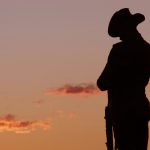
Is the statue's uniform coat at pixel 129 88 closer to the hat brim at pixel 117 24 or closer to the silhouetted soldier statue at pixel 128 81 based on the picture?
the silhouetted soldier statue at pixel 128 81

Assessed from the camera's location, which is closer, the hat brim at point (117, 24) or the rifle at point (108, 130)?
the hat brim at point (117, 24)

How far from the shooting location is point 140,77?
243 inches

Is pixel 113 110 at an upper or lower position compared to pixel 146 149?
upper

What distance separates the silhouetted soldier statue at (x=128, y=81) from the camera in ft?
20.1

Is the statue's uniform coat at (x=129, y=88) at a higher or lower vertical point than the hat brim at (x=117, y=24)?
lower

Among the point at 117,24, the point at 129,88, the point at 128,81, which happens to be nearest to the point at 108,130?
the point at 129,88

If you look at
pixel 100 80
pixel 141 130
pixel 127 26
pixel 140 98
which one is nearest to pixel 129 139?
pixel 141 130

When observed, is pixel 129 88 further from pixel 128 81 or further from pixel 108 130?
pixel 108 130

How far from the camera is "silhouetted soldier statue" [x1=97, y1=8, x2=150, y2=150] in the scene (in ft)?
20.1

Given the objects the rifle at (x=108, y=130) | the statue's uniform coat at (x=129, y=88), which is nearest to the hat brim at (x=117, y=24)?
the statue's uniform coat at (x=129, y=88)

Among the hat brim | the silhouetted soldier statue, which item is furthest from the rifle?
the hat brim

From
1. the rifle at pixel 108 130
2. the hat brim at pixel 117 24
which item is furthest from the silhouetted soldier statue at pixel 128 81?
the rifle at pixel 108 130

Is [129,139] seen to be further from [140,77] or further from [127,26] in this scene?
[127,26]

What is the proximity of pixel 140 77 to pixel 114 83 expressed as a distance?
0.51 metres
